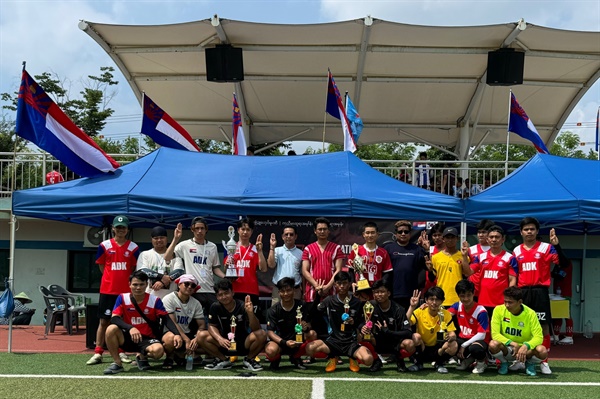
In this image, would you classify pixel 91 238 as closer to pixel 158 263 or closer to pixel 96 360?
pixel 158 263

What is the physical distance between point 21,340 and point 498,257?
7.24m

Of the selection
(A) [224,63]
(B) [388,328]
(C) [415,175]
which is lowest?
(B) [388,328]

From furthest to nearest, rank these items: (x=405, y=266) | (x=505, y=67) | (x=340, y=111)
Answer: (x=505, y=67)
(x=340, y=111)
(x=405, y=266)

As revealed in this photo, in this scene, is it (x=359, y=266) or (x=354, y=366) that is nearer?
(x=354, y=366)

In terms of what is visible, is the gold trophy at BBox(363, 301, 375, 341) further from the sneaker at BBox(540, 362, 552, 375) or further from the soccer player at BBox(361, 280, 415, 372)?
the sneaker at BBox(540, 362, 552, 375)

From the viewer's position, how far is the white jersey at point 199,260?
810cm

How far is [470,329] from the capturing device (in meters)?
7.40

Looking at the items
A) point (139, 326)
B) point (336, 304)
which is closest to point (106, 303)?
point (139, 326)

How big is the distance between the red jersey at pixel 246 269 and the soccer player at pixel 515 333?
9.38 feet

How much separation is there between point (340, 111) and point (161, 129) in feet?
9.59

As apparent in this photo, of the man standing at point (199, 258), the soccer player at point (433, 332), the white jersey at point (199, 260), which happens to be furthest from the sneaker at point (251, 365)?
the soccer player at point (433, 332)

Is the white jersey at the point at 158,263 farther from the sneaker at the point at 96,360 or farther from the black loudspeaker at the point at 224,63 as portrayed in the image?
the black loudspeaker at the point at 224,63

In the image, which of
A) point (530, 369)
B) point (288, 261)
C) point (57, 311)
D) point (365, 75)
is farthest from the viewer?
point (365, 75)

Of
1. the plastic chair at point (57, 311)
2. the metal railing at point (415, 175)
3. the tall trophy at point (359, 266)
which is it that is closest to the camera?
the tall trophy at point (359, 266)
